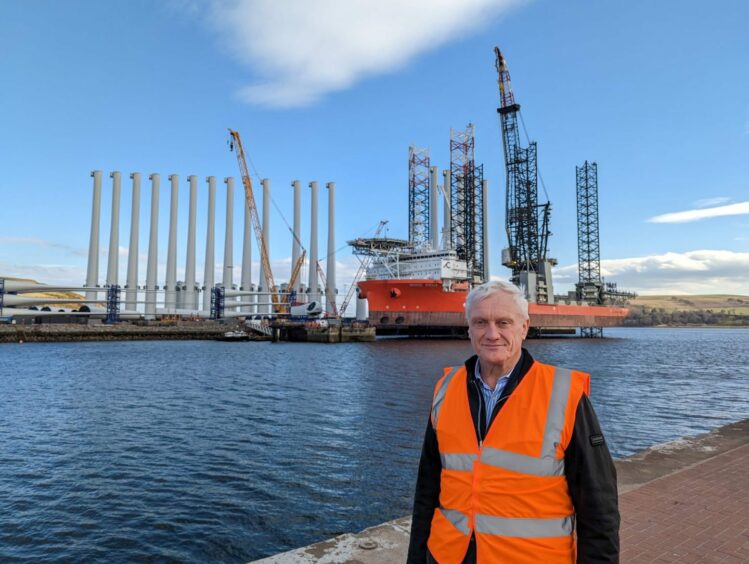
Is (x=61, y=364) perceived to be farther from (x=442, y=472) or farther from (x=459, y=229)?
(x=459, y=229)

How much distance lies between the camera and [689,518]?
15.0 ft

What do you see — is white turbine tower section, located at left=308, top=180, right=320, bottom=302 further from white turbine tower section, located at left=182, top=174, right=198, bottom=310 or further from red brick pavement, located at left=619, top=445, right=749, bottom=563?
red brick pavement, located at left=619, top=445, right=749, bottom=563

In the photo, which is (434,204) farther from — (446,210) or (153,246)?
(153,246)

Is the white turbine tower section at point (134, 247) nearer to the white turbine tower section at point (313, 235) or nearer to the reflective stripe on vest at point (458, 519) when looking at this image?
the white turbine tower section at point (313, 235)

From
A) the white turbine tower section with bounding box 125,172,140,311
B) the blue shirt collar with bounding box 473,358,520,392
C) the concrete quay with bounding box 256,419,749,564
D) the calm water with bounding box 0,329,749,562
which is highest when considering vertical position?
the white turbine tower section with bounding box 125,172,140,311

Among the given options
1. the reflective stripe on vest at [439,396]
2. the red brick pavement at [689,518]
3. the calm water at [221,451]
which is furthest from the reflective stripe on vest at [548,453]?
the calm water at [221,451]

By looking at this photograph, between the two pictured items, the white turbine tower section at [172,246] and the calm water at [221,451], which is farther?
the white turbine tower section at [172,246]

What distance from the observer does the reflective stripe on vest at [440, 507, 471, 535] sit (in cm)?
194

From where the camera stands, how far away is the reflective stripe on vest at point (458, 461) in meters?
1.98

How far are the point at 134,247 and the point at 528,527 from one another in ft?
240

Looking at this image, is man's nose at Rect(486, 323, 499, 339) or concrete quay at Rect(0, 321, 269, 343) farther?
concrete quay at Rect(0, 321, 269, 343)

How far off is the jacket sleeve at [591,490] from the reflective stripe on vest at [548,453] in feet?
0.18

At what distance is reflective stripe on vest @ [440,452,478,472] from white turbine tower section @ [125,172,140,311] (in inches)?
2849

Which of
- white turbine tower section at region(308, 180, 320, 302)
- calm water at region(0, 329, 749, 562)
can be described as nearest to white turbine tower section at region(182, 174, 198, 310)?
white turbine tower section at region(308, 180, 320, 302)
